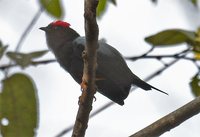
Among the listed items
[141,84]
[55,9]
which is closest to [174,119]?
[141,84]

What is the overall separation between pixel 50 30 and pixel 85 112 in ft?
5.16

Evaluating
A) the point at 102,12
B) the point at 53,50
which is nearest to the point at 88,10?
the point at 102,12

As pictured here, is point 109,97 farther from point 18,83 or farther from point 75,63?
point 18,83

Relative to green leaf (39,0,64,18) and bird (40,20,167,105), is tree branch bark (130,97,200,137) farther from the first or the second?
green leaf (39,0,64,18)

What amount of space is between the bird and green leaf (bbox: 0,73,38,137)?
0.50 metres

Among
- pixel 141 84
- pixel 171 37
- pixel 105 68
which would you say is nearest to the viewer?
pixel 171 37

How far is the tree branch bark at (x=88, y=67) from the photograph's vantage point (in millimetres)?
1680

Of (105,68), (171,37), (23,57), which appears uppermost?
(23,57)

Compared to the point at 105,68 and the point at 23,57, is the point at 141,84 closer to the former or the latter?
the point at 105,68

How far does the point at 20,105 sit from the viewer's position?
2.07 m

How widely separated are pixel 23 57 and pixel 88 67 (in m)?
0.31

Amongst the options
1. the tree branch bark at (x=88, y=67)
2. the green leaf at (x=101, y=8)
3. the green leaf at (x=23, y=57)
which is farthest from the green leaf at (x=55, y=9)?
the tree branch bark at (x=88, y=67)

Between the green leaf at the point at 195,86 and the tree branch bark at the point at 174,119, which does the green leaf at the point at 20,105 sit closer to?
the tree branch bark at the point at 174,119

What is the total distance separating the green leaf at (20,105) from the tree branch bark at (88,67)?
198mm
